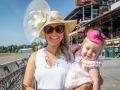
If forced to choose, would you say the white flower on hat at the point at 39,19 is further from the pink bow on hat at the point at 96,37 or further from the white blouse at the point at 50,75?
the pink bow on hat at the point at 96,37

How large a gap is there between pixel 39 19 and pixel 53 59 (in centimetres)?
47

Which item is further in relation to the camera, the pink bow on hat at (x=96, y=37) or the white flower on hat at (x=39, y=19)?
the white flower on hat at (x=39, y=19)

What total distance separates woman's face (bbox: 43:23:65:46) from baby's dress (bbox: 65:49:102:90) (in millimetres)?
→ 346

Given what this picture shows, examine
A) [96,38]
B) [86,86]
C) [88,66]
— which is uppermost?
[96,38]

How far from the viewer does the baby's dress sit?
6.51 ft

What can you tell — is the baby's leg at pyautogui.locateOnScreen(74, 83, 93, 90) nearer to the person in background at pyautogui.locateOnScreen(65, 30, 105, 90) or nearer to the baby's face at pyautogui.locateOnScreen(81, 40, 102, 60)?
the person in background at pyautogui.locateOnScreen(65, 30, 105, 90)

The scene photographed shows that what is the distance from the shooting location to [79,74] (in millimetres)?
2053

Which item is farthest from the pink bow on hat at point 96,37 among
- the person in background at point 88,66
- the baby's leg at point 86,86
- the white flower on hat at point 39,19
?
the white flower on hat at point 39,19

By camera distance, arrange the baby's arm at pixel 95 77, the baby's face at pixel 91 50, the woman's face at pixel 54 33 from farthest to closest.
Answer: the woman's face at pixel 54 33 < the baby's face at pixel 91 50 < the baby's arm at pixel 95 77

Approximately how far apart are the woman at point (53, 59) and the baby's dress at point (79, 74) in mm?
76

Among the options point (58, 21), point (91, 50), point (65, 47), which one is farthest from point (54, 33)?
point (91, 50)

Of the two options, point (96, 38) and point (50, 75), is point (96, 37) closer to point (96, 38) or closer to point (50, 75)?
point (96, 38)

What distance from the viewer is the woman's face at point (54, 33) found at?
218 centimetres

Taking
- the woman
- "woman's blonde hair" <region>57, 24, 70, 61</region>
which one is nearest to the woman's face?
the woman
